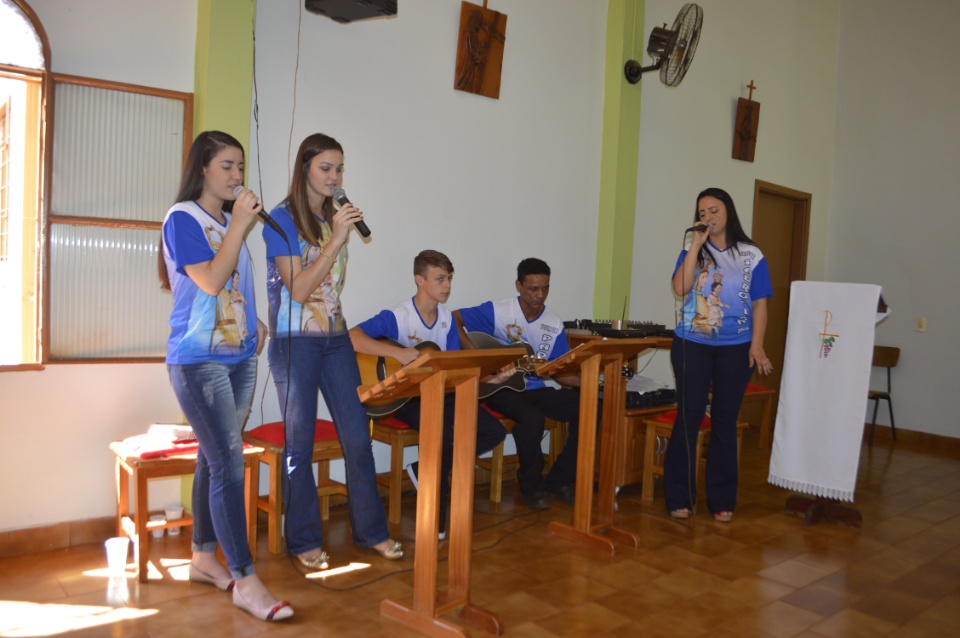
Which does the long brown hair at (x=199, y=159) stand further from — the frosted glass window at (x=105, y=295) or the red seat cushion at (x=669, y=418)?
the red seat cushion at (x=669, y=418)

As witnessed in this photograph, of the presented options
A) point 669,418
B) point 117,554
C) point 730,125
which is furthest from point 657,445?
point 730,125

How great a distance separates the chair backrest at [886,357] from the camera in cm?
614

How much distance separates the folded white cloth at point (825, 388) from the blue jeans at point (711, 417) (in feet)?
1.19

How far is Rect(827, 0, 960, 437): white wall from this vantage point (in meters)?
5.96

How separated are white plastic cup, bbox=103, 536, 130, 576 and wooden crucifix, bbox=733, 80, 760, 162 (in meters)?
4.96

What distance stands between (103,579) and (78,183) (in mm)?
1508

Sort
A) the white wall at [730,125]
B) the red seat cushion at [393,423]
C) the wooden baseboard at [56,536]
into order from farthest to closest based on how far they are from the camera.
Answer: the white wall at [730,125] → the red seat cushion at [393,423] → the wooden baseboard at [56,536]

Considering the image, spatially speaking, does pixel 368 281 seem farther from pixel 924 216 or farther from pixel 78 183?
pixel 924 216

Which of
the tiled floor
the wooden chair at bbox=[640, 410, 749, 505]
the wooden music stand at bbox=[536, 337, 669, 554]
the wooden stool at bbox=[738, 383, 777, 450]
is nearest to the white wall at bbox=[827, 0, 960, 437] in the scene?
the wooden stool at bbox=[738, 383, 777, 450]

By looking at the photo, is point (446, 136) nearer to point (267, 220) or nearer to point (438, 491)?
point (267, 220)

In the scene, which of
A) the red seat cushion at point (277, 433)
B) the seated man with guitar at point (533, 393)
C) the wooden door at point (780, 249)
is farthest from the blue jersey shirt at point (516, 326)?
the wooden door at point (780, 249)

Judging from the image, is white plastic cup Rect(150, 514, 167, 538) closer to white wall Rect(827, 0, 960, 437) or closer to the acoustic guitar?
the acoustic guitar

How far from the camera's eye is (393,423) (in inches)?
139

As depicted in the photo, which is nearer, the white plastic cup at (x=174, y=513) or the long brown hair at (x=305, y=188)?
the long brown hair at (x=305, y=188)
